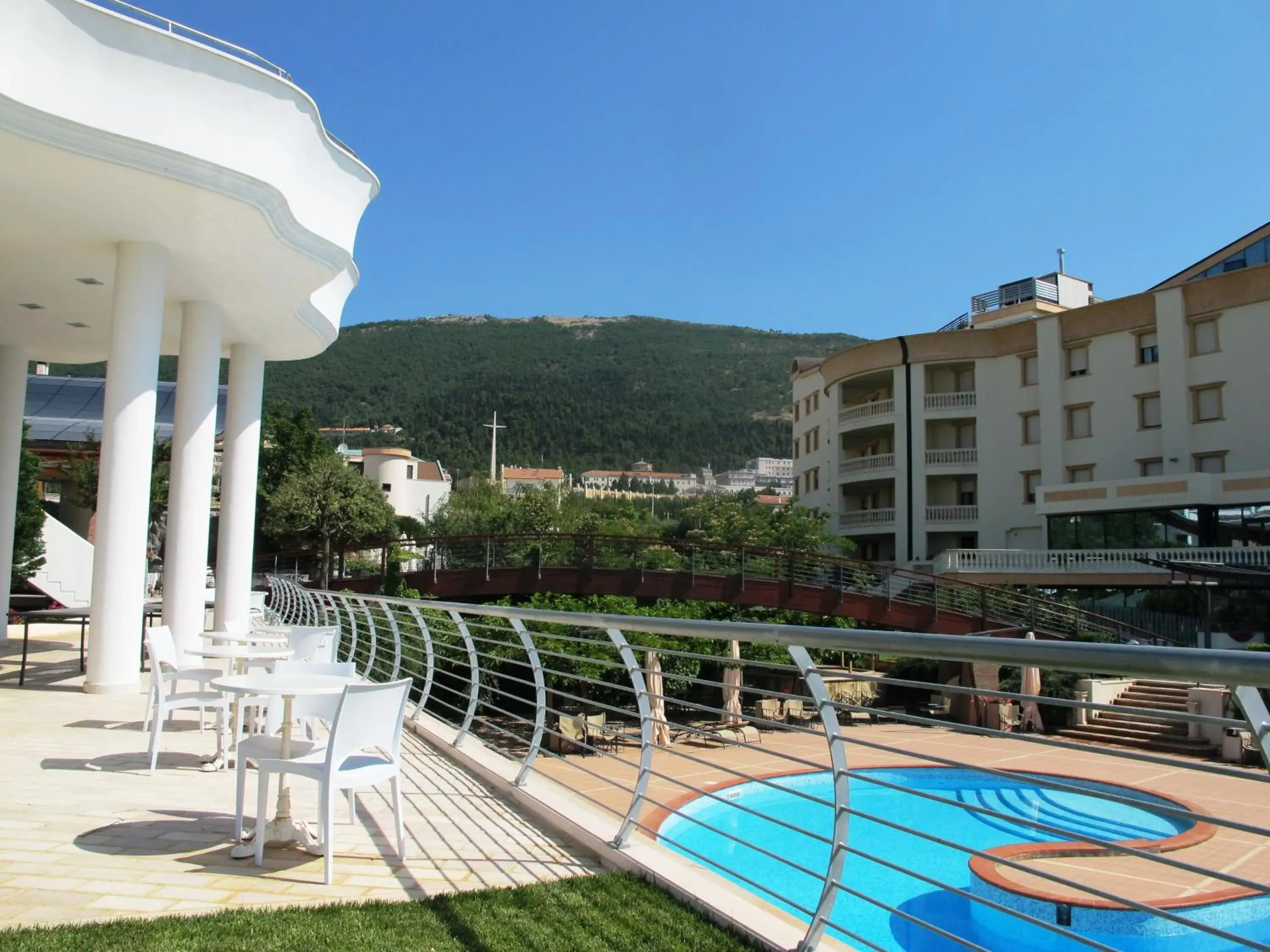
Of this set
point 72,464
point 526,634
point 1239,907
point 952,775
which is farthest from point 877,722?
point 72,464

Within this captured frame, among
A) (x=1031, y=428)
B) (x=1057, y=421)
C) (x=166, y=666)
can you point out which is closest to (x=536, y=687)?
(x=166, y=666)

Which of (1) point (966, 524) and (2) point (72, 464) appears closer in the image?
(2) point (72, 464)

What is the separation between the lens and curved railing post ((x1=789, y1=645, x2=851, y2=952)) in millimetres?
3254

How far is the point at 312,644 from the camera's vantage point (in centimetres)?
874

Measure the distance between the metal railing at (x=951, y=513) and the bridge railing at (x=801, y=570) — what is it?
41.0 feet

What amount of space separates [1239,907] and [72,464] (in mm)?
35398

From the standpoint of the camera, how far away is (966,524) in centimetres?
3856

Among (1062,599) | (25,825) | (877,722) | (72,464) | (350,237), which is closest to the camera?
(25,825)

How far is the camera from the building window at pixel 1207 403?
31906 mm

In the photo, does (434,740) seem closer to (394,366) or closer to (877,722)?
(877,722)

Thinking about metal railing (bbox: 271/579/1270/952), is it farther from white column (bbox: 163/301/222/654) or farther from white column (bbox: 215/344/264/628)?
white column (bbox: 163/301/222/654)

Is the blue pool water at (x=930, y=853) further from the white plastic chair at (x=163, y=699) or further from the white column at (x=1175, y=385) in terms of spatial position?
the white column at (x=1175, y=385)

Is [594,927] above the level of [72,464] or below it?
below

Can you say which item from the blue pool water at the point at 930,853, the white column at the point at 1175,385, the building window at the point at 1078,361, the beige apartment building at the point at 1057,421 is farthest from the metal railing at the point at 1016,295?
the blue pool water at the point at 930,853
